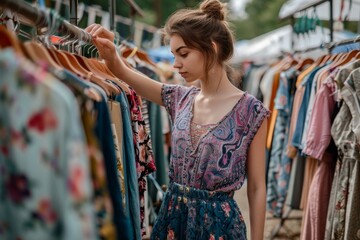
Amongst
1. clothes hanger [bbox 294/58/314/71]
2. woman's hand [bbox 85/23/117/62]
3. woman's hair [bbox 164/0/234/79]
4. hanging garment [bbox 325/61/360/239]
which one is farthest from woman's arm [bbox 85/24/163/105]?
clothes hanger [bbox 294/58/314/71]

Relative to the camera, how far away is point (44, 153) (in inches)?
36.5

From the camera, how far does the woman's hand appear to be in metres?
1.96

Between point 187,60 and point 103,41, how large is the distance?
35 centimetres

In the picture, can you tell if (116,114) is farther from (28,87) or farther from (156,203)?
(156,203)

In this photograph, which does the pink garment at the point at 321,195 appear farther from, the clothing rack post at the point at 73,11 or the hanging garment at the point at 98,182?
the hanging garment at the point at 98,182

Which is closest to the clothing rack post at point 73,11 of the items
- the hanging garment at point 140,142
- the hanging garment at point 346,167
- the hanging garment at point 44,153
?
the hanging garment at point 140,142

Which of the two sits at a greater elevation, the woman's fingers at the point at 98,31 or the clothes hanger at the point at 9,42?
the woman's fingers at the point at 98,31

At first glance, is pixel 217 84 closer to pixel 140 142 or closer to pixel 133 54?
pixel 140 142

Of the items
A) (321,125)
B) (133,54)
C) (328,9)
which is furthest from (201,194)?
(328,9)

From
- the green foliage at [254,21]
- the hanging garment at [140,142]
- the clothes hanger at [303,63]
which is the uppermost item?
the green foliage at [254,21]

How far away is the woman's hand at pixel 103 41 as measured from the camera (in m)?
1.96

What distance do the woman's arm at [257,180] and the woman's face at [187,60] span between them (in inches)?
13.7

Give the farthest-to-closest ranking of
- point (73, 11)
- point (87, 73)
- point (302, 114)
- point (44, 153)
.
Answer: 1. point (302, 114)
2. point (73, 11)
3. point (87, 73)
4. point (44, 153)

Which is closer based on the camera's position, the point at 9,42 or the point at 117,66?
the point at 9,42
